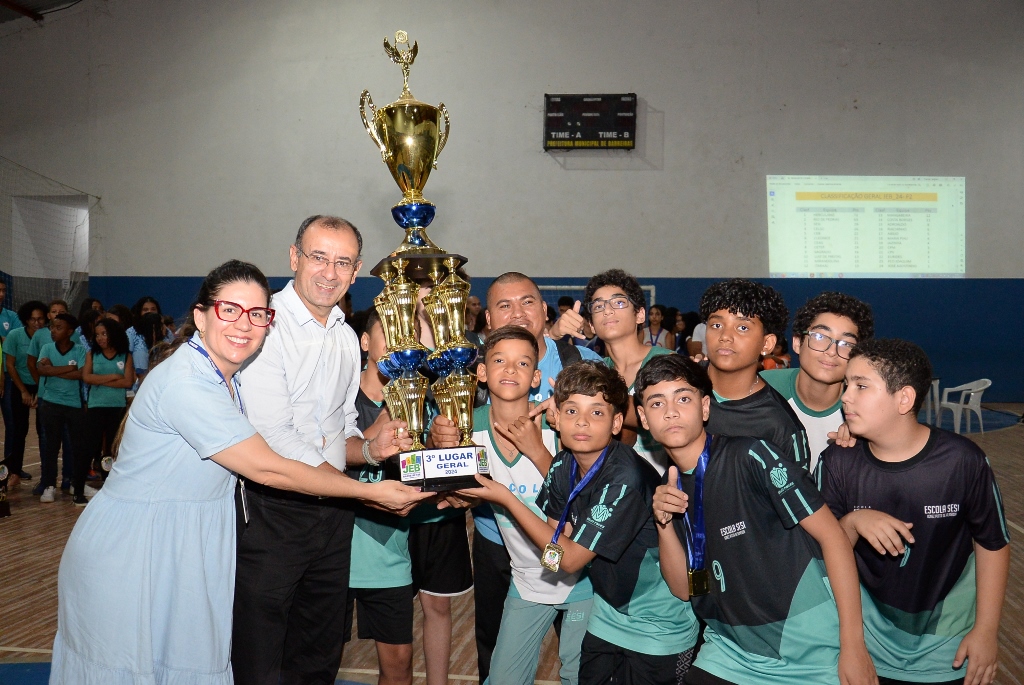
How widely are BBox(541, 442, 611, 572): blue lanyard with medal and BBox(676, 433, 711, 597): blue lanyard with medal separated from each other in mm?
353

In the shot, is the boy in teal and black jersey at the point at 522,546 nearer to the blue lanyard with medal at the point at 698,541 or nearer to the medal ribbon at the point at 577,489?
the medal ribbon at the point at 577,489

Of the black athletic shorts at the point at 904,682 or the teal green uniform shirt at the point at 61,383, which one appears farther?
the teal green uniform shirt at the point at 61,383

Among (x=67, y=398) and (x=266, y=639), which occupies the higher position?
(x=67, y=398)

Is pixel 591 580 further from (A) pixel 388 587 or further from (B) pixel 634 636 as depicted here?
(A) pixel 388 587

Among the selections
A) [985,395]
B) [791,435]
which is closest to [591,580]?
[791,435]

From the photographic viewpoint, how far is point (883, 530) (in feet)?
6.97

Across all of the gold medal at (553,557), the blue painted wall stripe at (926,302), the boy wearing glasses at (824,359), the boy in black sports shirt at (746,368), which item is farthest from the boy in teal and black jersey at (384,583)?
the blue painted wall stripe at (926,302)

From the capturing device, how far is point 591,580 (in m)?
2.68

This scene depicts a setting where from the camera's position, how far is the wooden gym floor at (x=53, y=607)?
12.3 feet

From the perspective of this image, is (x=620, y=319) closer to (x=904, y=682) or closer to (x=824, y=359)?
(x=824, y=359)

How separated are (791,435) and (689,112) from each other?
442 inches

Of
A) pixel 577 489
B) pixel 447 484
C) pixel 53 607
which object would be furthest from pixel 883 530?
pixel 53 607

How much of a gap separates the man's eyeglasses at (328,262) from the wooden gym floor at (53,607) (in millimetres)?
1167

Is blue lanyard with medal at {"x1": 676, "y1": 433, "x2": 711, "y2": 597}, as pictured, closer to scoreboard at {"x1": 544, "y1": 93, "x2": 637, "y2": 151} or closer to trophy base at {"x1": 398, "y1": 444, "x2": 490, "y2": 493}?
trophy base at {"x1": 398, "y1": 444, "x2": 490, "y2": 493}
